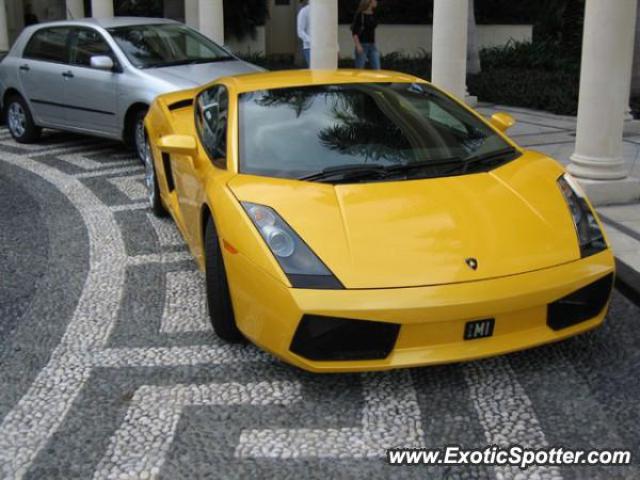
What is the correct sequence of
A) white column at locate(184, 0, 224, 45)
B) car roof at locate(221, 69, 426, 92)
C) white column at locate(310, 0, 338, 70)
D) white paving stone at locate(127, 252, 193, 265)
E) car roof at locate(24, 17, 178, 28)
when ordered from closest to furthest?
1. car roof at locate(221, 69, 426, 92)
2. white paving stone at locate(127, 252, 193, 265)
3. car roof at locate(24, 17, 178, 28)
4. white column at locate(310, 0, 338, 70)
5. white column at locate(184, 0, 224, 45)

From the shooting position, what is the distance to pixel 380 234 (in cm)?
363

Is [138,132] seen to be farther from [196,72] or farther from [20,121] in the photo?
[20,121]

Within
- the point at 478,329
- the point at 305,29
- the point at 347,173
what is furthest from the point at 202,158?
the point at 305,29

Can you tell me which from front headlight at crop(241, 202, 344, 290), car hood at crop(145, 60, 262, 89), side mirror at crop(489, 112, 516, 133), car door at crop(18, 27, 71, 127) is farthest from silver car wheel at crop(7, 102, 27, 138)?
front headlight at crop(241, 202, 344, 290)

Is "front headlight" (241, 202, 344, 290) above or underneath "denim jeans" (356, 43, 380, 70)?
underneath

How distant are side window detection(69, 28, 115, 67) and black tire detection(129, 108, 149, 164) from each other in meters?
0.86

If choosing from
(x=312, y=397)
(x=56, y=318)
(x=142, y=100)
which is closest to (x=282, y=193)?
(x=312, y=397)

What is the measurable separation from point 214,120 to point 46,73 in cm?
541

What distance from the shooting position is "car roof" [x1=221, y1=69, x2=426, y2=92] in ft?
16.2

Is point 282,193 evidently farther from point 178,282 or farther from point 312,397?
point 178,282

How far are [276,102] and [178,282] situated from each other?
1280 mm

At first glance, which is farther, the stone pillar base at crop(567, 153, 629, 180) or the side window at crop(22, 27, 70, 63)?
the side window at crop(22, 27, 70, 63)

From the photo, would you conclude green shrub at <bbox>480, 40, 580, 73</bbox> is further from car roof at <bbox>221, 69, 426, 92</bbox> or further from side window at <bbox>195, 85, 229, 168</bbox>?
side window at <bbox>195, 85, 229, 168</bbox>

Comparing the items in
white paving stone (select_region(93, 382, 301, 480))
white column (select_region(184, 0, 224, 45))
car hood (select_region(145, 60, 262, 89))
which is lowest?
white paving stone (select_region(93, 382, 301, 480))
